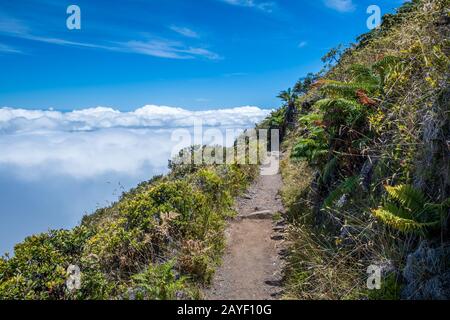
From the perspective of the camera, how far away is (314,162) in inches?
334

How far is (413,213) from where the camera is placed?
4.09 metres

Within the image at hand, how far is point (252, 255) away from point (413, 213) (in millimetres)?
3866

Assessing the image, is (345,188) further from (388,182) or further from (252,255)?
(252,255)

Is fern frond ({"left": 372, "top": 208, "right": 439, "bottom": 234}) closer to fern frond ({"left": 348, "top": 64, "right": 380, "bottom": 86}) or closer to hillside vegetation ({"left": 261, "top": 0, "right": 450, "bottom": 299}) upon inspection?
hillside vegetation ({"left": 261, "top": 0, "right": 450, "bottom": 299})

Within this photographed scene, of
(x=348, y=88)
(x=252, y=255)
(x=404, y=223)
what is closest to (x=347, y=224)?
(x=404, y=223)

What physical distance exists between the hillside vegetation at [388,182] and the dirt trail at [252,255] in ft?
1.63

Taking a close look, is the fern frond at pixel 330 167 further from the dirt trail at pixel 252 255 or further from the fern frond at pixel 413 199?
the fern frond at pixel 413 199

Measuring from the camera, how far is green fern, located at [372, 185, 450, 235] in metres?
3.80

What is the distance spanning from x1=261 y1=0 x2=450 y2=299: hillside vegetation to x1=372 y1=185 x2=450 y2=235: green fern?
0.01 m

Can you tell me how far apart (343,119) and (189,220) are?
3980 millimetres

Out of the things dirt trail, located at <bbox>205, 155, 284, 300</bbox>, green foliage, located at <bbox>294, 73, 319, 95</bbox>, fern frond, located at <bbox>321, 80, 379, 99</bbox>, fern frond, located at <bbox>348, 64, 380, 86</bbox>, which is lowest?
dirt trail, located at <bbox>205, 155, 284, 300</bbox>

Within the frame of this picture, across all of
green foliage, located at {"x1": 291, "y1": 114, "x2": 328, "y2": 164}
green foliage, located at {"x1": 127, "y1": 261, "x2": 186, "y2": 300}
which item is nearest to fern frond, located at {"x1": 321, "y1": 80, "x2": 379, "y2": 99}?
green foliage, located at {"x1": 291, "y1": 114, "x2": 328, "y2": 164}

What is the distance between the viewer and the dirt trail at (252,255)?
5754mm
